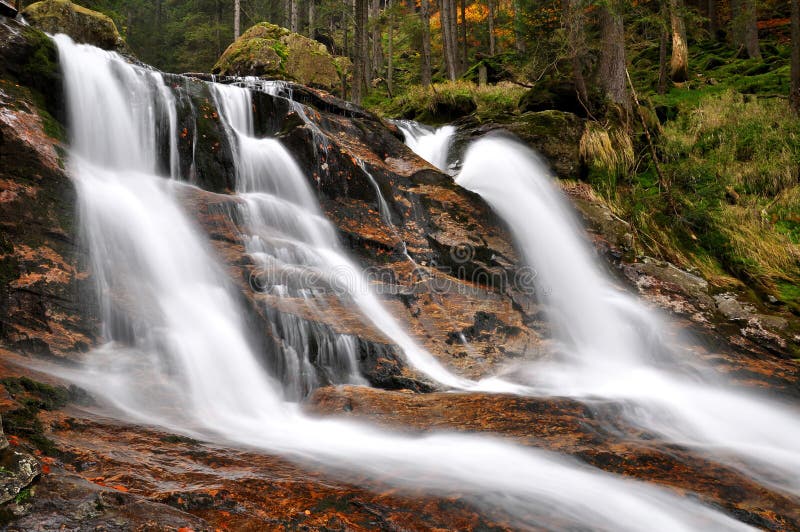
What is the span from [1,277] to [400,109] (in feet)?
40.8

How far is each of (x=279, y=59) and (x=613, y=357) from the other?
15023 mm

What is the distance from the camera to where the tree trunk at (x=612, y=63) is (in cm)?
1041

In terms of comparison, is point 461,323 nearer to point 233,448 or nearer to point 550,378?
point 550,378

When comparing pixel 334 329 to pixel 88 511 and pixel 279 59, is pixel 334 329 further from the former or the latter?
pixel 279 59

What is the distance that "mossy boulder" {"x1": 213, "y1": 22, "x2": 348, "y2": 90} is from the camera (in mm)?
16531

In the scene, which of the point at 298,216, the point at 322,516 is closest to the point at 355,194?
the point at 298,216

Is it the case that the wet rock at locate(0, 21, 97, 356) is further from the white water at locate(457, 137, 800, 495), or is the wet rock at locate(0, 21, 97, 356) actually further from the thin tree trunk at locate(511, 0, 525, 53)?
the thin tree trunk at locate(511, 0, 525, 53)

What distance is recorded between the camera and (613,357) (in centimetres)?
620

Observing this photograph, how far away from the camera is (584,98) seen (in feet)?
34.4

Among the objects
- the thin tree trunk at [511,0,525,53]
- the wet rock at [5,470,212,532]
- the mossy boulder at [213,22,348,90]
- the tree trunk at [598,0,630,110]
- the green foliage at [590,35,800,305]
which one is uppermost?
the thin tree trunk at [511,0,525,53]

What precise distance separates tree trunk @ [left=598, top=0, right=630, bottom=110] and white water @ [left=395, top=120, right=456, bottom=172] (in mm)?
3418

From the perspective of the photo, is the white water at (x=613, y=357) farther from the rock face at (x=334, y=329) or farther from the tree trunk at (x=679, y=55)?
the tree trunk at (x=679, y=55)

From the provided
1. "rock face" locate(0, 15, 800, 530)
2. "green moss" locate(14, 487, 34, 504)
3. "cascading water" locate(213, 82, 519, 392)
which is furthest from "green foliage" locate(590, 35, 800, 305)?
"green moss" locate(14, 487, 34, 504)

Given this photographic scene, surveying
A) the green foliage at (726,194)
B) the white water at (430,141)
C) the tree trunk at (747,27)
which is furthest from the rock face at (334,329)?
the tree trunk at (747,27)
